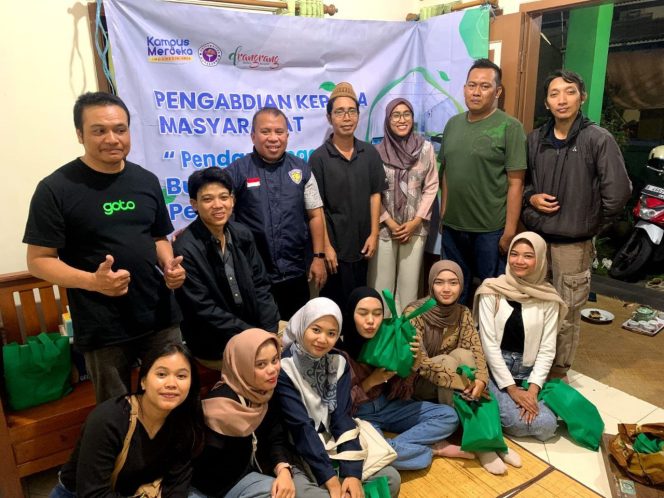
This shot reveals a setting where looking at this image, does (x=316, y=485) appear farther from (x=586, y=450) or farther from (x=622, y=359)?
(x=622, y=359)

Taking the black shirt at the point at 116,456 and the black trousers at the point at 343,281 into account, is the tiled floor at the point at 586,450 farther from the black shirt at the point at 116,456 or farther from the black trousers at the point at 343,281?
the black trousers at the point at 343,281

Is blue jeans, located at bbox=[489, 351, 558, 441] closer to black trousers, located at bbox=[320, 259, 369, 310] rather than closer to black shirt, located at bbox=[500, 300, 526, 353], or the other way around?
black shirt, located at bbox=[500, 300, 526, 353]

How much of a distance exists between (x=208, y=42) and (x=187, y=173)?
674mm

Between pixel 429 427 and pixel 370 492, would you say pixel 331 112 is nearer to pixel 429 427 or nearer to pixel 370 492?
pixel 429 427

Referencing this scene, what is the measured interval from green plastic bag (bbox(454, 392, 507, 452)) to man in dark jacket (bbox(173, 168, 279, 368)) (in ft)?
3.07

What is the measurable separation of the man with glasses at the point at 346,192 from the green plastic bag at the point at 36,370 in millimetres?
1273

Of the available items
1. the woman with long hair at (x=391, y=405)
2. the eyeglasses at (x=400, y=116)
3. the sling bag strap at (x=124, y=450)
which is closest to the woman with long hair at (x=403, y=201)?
the eyeglasses at (x=400, y=116)

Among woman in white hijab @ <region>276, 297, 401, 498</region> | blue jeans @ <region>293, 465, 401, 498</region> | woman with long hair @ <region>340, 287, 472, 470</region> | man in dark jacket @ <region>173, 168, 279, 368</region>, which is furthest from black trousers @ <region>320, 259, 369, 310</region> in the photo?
blue jeans @ <region>293, 465, 401, 498</region>

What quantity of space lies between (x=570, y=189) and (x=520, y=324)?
700mm

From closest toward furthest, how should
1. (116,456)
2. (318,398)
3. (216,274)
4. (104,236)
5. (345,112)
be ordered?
(116,456) < (104,236) < (318,398) < (216,274) < (345,112)

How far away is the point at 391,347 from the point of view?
2.01m

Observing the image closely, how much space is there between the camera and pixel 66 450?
200cm

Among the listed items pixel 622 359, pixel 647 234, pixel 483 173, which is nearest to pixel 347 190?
pixel 483 173

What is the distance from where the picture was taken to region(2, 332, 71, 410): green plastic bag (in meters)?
1.95
